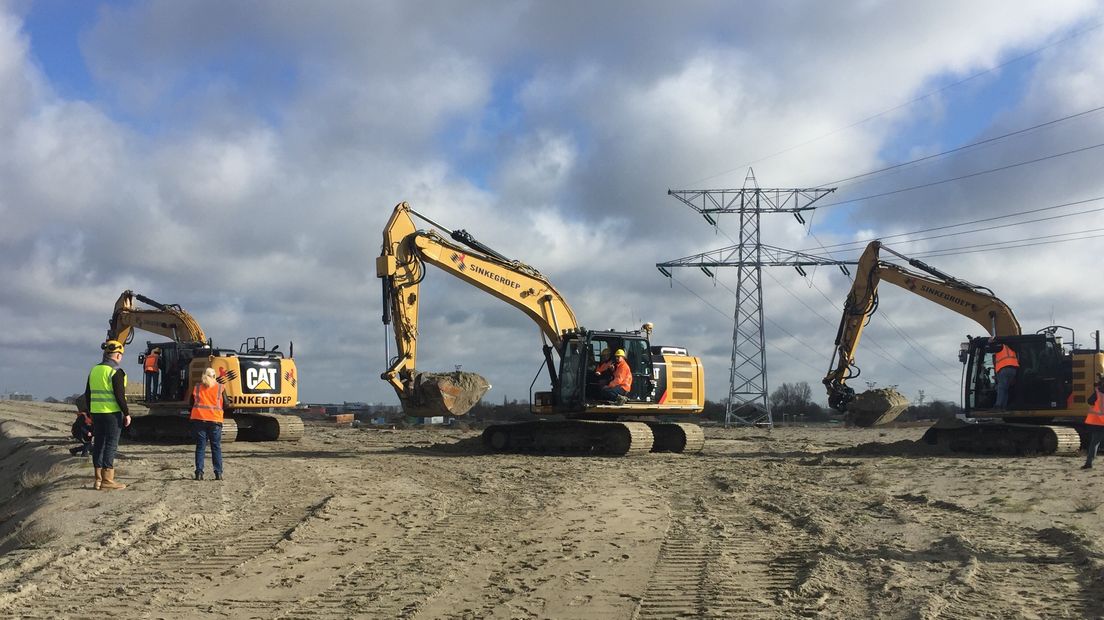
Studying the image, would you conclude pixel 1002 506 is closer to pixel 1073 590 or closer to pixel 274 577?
pixel 1073 590

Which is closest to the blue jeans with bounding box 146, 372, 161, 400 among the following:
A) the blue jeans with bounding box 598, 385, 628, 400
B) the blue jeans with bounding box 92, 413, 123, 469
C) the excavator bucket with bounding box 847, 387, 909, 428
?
the blue jeans with bounding box 598, 385, 628, 400

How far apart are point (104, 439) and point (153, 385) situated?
565 inches

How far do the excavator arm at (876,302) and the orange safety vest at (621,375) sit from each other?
8642 millimetres

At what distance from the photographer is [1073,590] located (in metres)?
7.04

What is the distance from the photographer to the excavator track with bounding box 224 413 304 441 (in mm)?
25453

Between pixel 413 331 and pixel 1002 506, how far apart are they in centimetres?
1173

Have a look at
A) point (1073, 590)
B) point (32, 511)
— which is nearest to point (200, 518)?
point (32, 511)

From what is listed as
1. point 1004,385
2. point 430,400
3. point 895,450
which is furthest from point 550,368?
point 1004,385

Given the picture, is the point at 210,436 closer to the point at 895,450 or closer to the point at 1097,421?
the point at 895,450

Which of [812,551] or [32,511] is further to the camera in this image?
[32,511]

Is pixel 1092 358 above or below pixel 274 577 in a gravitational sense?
above

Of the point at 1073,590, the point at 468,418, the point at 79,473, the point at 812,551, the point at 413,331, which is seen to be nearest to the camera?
the point at 1073,590

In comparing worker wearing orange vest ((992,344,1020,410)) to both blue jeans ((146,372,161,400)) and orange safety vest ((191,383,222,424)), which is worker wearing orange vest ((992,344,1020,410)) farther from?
blue jeans ((146,372,161,400))

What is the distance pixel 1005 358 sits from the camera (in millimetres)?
21656
